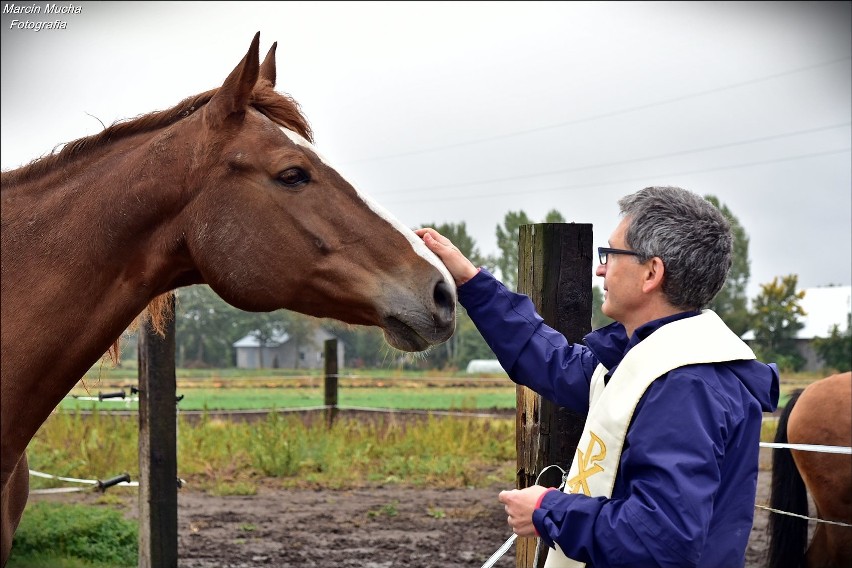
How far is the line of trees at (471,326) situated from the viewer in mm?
34219

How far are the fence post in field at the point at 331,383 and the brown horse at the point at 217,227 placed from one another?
29.1 feet

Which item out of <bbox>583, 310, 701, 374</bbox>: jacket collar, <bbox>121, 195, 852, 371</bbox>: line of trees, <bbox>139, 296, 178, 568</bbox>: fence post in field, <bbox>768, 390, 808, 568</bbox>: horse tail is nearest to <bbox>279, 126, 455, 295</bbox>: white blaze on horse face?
<bbox>583, 310, 701, 374</bbox>: jacket collar

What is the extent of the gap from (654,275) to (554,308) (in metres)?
0.93

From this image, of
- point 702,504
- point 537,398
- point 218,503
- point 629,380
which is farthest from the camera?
point 218,503

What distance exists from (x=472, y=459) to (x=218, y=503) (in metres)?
3.52

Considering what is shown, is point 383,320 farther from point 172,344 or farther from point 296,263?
point 172,344

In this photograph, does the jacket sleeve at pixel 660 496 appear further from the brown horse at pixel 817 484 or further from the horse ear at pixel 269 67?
the brown horse at pixel 817 484

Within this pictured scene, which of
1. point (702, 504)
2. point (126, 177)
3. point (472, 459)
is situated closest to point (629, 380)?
point (702, 504)

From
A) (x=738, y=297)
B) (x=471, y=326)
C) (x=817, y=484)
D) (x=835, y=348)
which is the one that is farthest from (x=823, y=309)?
(x=817, y=484)

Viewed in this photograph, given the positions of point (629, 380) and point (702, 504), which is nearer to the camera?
point (702, 504)

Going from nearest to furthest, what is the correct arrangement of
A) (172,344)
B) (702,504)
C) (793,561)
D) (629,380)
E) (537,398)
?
(702,504) → (629,380) → (537,398) → (172,344) → (793,561)

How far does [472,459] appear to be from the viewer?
405 inches

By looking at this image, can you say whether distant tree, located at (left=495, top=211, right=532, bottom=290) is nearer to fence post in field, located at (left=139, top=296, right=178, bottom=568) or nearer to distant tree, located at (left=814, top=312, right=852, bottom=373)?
distant tree, located at (left=814, top=312, right=852, bottom=373)

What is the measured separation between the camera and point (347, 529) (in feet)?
22.9
